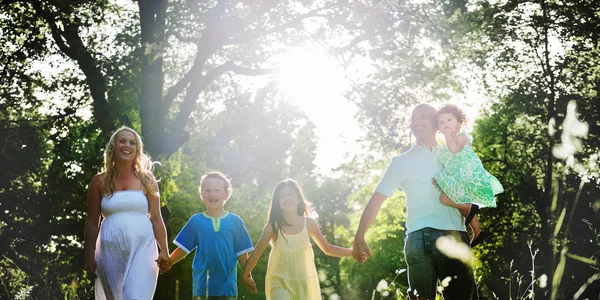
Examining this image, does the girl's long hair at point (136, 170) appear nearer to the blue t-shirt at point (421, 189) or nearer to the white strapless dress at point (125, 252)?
the white strapless dress at point (125, 252)

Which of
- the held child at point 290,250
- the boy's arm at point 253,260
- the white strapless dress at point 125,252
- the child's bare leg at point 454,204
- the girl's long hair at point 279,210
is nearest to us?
the child's bare leg at point 454,204

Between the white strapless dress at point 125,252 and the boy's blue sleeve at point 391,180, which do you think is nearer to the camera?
the boy's blue sleeve at point 391,180

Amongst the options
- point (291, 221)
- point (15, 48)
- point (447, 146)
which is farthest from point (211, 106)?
point (447, 146)

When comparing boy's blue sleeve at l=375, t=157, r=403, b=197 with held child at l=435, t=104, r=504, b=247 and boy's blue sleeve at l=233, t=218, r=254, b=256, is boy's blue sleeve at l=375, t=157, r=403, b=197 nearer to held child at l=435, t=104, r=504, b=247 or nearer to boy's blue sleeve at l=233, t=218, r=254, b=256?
held child at l=435, t=104, r=504, b=247

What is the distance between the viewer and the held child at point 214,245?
769cm

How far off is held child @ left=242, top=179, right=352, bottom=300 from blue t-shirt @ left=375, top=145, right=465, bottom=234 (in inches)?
66.0

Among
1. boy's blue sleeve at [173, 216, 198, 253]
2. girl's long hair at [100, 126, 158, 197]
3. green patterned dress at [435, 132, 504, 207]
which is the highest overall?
girl's long hair at [100, 126, 158, 197]

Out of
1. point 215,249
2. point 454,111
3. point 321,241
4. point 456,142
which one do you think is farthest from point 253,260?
point 454,111

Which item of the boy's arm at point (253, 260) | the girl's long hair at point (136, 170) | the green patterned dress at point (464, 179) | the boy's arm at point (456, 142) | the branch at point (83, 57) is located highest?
the branch at point (83, 57)

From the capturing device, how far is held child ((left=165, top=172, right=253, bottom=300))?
769 cm

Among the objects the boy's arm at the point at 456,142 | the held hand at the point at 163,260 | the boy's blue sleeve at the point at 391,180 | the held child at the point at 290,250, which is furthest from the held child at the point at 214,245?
the boy's arm at the point at 456,142

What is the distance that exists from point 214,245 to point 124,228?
1.40 m

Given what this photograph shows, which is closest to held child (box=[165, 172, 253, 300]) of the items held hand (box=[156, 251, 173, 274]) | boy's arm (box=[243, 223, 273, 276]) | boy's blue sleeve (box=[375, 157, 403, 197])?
boy's arm (box=[243, 223, 273, 276])

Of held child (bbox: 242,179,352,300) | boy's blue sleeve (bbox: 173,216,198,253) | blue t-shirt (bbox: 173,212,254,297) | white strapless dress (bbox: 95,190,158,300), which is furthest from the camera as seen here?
boy's blue sleeve (bbox: 173,216,198,253)
